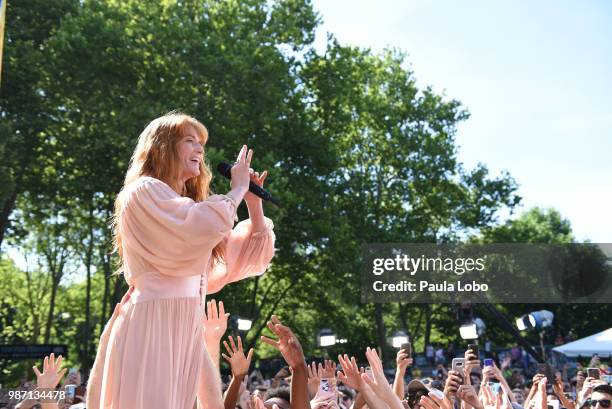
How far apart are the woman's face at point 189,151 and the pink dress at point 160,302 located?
0.21 metres

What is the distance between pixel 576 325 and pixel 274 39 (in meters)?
27.7

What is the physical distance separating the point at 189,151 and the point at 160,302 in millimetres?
688

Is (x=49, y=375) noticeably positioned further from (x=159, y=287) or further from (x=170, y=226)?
(x=170, y=226)

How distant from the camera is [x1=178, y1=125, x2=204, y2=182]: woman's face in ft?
11.8

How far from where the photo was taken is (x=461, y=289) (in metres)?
32.7

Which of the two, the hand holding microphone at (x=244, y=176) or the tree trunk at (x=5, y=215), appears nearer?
the hand holding microphone at (x=244, y=176)

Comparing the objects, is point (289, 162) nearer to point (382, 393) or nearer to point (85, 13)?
point (85, 13)

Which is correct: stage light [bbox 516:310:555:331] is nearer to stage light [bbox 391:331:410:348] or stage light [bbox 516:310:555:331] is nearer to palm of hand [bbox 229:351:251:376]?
stage light [bbox 391:331:410:348]

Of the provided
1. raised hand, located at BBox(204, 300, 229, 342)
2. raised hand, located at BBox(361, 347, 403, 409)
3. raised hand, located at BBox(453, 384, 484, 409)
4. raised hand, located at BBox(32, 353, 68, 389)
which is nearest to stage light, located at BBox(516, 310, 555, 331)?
raised hand, located at BBox(361, 347, 403, 409)

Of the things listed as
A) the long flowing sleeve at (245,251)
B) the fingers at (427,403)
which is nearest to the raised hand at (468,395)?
the fingers at (427,403)

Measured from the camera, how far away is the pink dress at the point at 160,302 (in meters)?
3.26

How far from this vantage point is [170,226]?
3.27m

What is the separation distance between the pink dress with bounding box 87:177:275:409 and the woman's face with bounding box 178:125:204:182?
0.21 metres

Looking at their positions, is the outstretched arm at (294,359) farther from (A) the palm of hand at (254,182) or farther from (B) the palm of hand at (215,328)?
(A) the palm of hand at (254,182)
